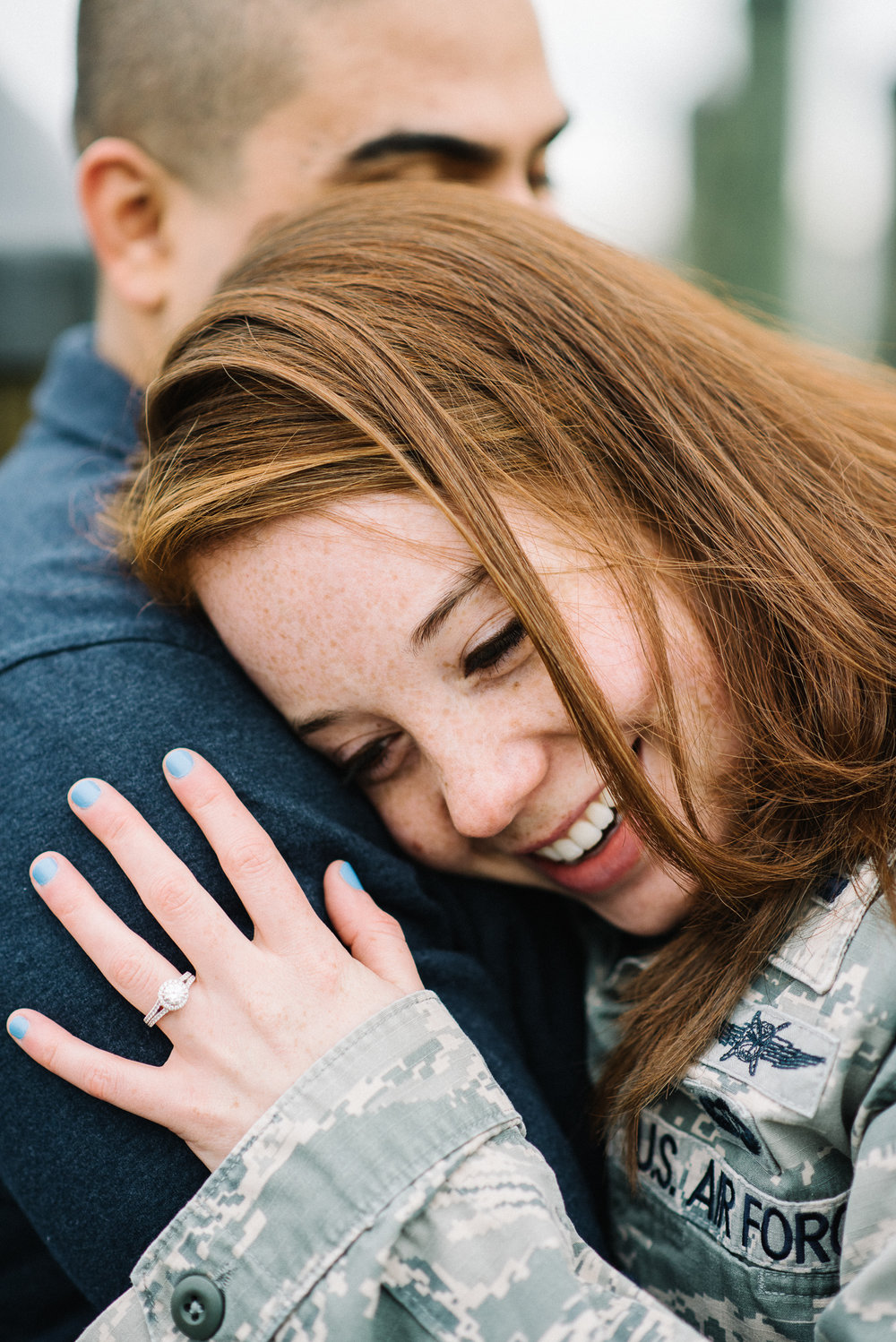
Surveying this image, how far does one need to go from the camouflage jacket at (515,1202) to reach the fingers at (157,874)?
19 centimetres

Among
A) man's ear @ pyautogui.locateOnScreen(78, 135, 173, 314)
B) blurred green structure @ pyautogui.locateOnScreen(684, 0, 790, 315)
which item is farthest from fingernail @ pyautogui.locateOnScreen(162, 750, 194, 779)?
blurred green structure @ pyautogui.locateOnScreen(684, 0, 790, 315)

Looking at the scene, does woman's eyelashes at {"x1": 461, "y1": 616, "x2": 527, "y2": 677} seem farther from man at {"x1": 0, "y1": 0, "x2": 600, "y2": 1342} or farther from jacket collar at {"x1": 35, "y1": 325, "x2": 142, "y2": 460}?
jacket collar at {"x1": 35, "y1": 325, "x2": 142, "y2": 460}

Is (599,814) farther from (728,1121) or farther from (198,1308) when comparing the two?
(198,1308)

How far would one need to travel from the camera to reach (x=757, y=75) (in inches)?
174

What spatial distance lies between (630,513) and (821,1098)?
2.26 ft

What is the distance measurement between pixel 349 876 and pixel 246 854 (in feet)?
0.52

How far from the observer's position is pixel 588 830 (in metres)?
1.33

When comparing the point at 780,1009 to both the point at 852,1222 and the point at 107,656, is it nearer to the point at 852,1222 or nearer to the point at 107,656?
the point at 852,1222

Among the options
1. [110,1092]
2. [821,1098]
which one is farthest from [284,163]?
[821,1098]

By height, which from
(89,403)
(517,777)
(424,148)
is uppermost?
(424,148)

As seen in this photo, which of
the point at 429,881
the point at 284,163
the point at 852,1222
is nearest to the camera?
the point at 852,1222

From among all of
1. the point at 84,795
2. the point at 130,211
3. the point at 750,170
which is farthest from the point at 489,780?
the point at 750,170

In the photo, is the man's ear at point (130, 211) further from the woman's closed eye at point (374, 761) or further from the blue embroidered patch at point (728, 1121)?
the blue embroidered patch at point (728, 1121)

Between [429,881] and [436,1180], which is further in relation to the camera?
[429,881]
